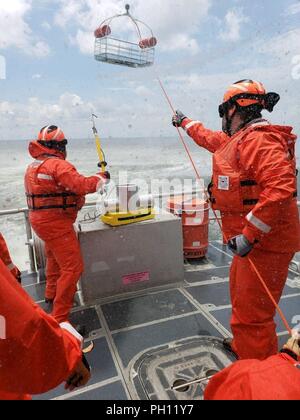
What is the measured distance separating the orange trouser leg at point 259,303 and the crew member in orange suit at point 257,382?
1328 millimetres

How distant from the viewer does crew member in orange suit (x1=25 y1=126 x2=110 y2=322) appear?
9.37ft

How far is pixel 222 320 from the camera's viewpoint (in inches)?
117

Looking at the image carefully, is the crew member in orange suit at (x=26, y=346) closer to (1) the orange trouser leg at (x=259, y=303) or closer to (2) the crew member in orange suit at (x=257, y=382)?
(2) the crew member in orange suit at (x=257, y=382)

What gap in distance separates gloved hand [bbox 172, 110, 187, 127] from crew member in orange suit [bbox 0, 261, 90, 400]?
2866 millimetres

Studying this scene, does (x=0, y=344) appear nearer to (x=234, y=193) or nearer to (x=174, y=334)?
(x=234, y=193)

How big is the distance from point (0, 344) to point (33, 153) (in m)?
2.55

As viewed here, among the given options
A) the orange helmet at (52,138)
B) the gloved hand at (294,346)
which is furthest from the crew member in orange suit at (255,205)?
the orange helmet at (52,138)

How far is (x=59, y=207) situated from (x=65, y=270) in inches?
24.9

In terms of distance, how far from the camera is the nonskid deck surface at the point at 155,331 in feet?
7.22

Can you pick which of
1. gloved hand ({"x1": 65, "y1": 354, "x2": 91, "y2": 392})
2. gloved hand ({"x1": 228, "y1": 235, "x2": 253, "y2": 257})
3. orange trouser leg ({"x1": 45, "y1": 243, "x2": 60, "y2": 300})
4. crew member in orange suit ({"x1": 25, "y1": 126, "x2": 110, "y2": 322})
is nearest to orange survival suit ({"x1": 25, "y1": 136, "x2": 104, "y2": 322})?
crew member in orange suit ({"x1": 25, "y1": 126, "x2": 110, "y2": 322})

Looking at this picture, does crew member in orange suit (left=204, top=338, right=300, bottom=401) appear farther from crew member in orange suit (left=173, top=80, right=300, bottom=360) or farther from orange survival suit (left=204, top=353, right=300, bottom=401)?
crew member in orange suit (left=173, top=80, right=300, bottom=360)

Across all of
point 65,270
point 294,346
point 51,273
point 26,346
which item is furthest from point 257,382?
point 51,273

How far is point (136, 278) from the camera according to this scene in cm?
351

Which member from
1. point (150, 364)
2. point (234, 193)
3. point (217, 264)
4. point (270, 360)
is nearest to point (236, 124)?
point (234, 193)
